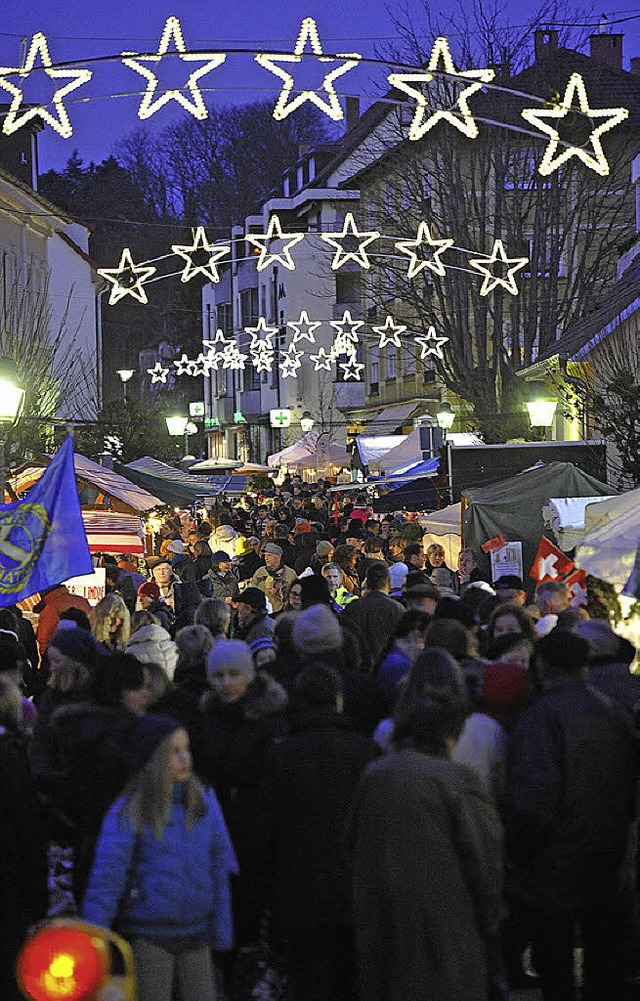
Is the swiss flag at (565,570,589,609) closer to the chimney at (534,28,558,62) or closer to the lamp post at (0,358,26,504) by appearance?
the lamp post at (0,358,26,504)

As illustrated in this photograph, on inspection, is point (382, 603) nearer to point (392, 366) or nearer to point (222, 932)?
point (222, 932)

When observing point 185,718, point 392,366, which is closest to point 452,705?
point 185,718

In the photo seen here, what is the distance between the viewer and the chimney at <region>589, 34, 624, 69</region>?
47469 mm

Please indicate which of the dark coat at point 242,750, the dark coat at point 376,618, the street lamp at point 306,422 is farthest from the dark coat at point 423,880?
the street lamp at point 306,422

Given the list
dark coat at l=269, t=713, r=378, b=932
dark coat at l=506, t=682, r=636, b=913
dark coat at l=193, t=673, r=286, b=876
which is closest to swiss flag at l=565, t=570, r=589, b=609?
dark coat at l=193, t=673, r=286, b=876

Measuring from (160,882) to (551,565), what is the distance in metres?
10.2

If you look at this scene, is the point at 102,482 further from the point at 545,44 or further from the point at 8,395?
the point at 545,44

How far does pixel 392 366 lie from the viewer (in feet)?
197

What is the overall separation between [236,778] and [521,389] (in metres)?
29.2

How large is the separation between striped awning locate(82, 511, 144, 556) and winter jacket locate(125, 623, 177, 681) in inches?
348

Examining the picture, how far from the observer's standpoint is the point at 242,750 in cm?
636

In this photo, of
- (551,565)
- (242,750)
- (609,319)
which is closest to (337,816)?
(242,750)

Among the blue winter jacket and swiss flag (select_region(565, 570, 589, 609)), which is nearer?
the blue winter jacket

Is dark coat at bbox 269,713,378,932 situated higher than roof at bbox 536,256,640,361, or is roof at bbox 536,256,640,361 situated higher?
roof at bbox 536,256,640,361
